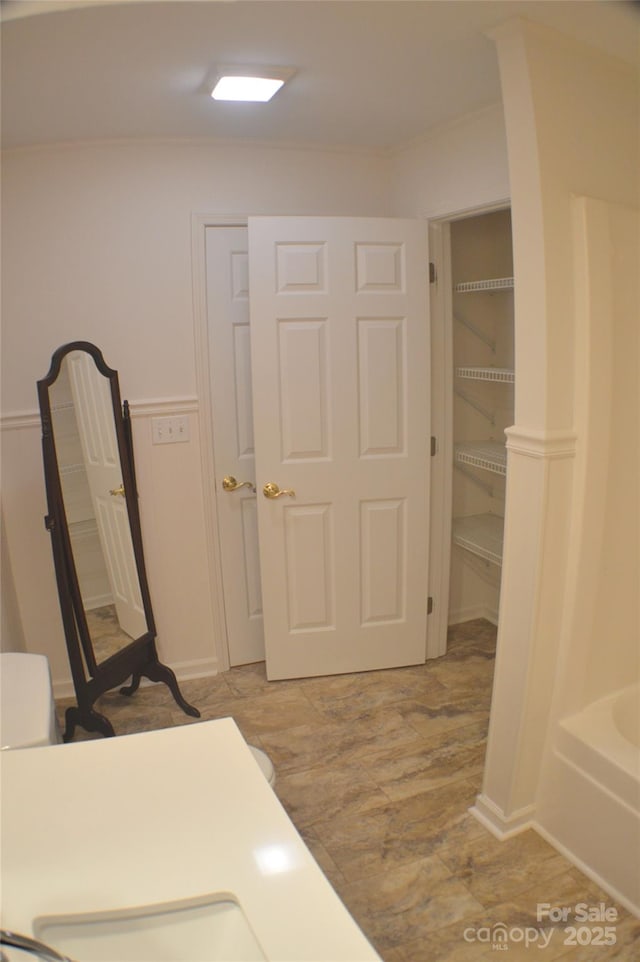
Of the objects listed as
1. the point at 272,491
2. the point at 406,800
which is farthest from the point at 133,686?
the point at 406,800

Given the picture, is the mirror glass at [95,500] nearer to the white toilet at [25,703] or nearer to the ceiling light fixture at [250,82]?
the white toilet at [25,703]

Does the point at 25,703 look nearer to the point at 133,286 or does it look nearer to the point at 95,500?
the point at 95,500

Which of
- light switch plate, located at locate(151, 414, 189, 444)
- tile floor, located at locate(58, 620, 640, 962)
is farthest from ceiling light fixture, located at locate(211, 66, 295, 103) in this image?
tile floor, located at locate(58, 620, 640, 962)

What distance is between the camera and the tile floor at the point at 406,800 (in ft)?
5.72

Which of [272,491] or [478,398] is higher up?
[478,398]

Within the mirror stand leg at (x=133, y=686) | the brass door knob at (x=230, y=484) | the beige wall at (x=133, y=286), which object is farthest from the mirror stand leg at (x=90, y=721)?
the brass door knob at (x=230, y=484)

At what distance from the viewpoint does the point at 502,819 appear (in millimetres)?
2055

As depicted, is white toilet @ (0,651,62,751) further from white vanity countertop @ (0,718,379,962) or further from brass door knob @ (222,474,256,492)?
brass door knob @ (222,474,256,492)

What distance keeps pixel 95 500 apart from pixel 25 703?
3.11 feet

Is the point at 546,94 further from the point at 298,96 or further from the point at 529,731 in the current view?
the point at 529,731

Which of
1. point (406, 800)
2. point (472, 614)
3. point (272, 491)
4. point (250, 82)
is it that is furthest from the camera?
point (472, 614)

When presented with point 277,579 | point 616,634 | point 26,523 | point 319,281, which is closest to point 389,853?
point 616,634

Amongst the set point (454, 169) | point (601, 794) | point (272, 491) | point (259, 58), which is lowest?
point (601, 794)

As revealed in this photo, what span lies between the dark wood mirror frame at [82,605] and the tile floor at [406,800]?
175 mm
